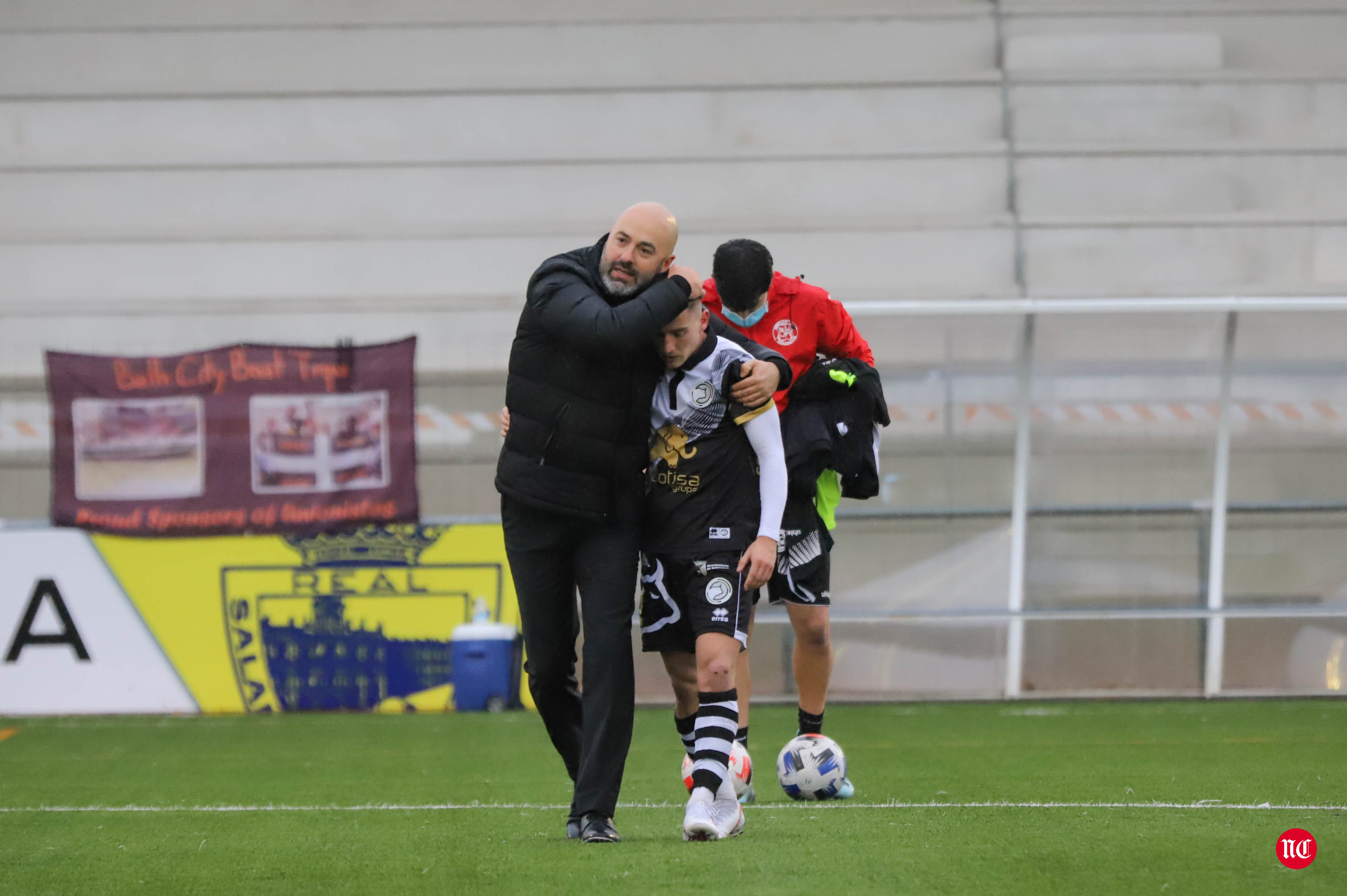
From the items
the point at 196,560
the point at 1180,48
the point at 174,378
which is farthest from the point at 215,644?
the point at 1180,48

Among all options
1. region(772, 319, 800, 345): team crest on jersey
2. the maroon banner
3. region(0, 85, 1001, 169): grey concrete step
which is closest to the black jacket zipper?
region(772, 319, 800, 345): team crest on jersey

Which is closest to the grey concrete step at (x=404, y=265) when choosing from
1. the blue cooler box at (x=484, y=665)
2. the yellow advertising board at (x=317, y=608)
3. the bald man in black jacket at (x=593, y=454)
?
the yellow advertising board at (x=317, y=608)

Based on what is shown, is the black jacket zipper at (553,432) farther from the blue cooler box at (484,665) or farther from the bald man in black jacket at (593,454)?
the blue cooler box at (484,665)

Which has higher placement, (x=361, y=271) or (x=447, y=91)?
(x=447, y=91)

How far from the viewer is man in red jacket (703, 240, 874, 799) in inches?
198

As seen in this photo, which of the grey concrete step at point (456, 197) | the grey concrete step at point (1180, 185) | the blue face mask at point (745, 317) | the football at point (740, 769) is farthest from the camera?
the grey concrete step at point (456, 197)

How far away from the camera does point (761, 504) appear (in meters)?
4.16

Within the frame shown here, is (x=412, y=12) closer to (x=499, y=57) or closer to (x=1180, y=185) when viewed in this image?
(x=499, y=57)

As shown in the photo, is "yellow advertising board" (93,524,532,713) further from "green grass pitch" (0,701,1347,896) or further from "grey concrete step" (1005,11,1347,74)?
"grey concrete step" (1005,11,1347,74)

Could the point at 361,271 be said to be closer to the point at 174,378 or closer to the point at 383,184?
the point at 383,184

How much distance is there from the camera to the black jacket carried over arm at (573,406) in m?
3.95

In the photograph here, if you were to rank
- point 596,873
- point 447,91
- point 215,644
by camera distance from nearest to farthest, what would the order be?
1. point 596,873
2. point 215,644
3. point 447,91

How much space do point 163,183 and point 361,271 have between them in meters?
1.84

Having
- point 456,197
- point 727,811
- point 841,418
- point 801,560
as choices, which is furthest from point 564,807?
point 456,197
